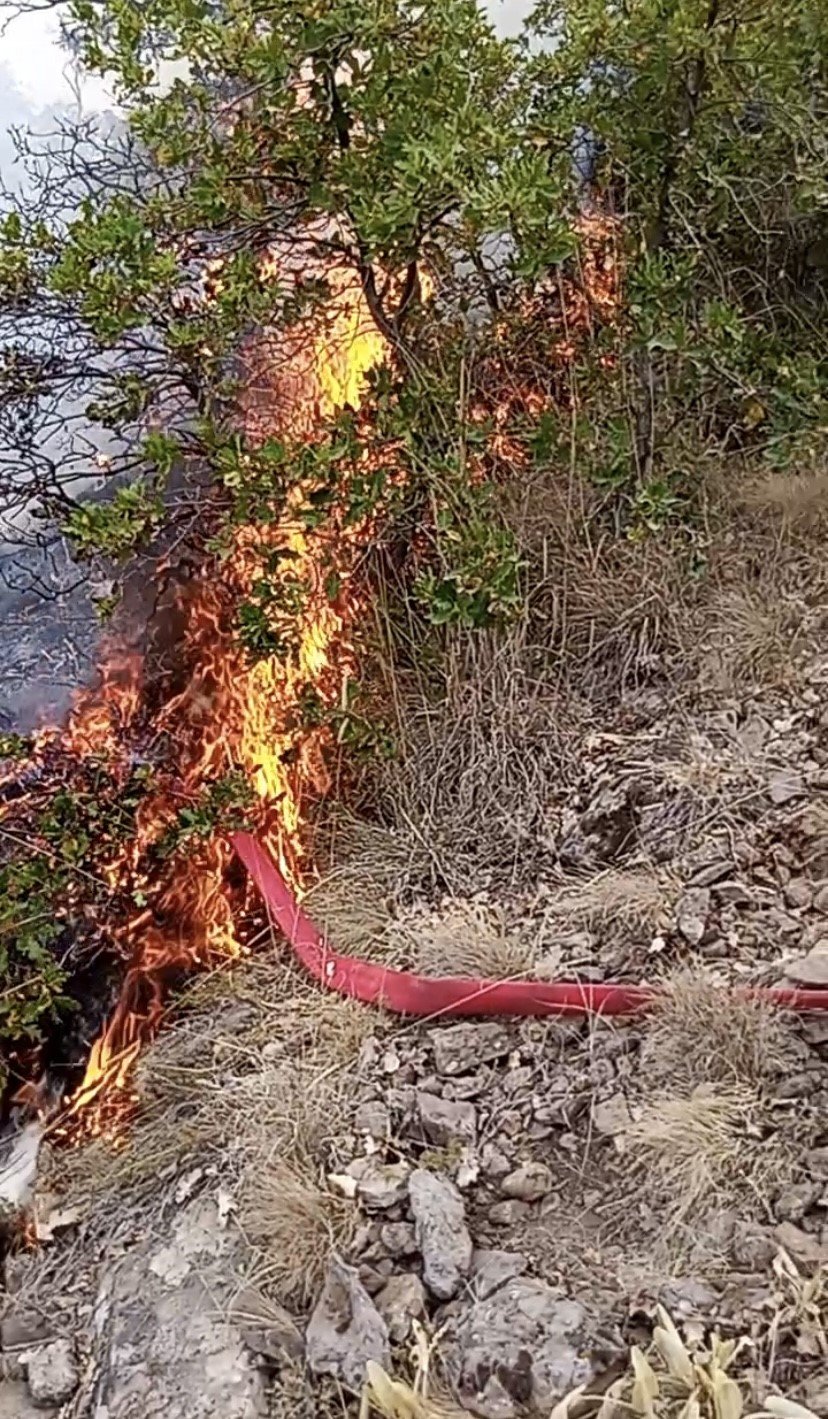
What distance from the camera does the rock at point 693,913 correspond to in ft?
5.90

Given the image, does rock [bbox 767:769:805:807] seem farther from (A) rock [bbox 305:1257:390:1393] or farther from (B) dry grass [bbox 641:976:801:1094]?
(A) rock [bbox 305:1257:390:1393]

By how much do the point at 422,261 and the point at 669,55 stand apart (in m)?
0.63

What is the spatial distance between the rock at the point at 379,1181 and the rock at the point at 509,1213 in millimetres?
128

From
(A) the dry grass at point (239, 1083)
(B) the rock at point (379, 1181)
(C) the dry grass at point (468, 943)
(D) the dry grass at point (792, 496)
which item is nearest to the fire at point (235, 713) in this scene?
(A) the dry grass at point (239, 1083)

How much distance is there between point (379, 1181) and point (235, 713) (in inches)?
48.3

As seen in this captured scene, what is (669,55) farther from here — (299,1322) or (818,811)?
(299,1322)

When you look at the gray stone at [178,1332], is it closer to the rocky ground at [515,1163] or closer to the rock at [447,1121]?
the rocky ground at [515,1163]

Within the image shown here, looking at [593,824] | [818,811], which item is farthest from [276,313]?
[818,811]

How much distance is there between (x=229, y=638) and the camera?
256 centimetres

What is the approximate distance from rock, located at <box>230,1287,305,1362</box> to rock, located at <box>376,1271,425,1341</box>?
5.3 inches

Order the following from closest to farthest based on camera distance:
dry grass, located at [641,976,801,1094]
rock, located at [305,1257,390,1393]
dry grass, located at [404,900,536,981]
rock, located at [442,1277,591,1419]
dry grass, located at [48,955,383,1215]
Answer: rock, located at [442,1277,591,1419] → rock, located at [305,1257,390,1393] → dry grass, located at [641,976,801,1094] → dry grass, located at [48,955,383,1215] → dry grass, located at [404,900,536,981]

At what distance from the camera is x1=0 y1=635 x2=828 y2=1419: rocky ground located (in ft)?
4.34

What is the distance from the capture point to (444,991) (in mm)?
1878

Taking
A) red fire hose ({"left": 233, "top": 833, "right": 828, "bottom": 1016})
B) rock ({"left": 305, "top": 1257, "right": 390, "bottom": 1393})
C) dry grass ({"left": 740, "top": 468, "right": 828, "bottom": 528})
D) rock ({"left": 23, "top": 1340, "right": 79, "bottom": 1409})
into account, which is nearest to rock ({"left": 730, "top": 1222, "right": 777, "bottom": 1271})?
red fire hose ({"left": 233, "top": 833, "right": 828, "bottom": 1016})
